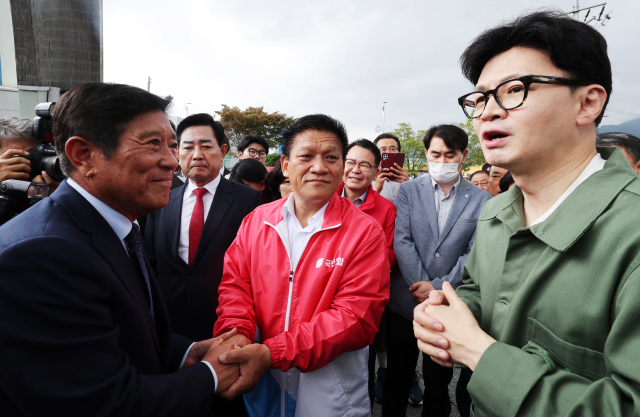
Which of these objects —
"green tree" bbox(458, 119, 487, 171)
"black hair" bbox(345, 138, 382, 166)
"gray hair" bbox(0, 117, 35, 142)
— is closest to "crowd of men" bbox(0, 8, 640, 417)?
"gray hair" bbox(0, 117, 35, 142)

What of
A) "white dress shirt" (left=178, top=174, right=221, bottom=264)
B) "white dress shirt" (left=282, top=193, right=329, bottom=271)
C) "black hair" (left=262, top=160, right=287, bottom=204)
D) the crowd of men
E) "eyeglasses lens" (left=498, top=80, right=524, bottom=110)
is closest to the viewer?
the crowd of men

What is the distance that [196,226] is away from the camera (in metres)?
2.77

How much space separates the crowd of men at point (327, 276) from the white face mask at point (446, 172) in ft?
3.83

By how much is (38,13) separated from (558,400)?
1328 centimetres

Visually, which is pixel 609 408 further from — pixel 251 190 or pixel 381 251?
pixel 251 190

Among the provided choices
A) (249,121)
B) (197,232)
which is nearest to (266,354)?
(197,232)

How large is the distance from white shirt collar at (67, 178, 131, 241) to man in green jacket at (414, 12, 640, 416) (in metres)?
1.36

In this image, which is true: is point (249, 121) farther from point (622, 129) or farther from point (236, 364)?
point (622, 129)

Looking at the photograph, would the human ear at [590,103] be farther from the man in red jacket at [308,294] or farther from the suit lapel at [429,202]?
the suit lapel at [429,202]

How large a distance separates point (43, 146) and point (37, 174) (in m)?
0.23

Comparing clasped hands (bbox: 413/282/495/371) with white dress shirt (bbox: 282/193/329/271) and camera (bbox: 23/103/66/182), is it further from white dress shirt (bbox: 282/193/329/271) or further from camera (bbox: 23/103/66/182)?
camera (bbox: 23/103/66/182)

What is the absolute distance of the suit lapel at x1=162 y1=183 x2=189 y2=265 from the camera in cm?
274

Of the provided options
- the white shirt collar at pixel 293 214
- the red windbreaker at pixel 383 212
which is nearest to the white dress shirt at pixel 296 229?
the white shirt collar at pixel 293 214

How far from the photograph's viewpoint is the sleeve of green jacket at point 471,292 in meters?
1.50
